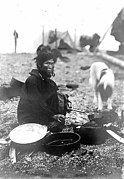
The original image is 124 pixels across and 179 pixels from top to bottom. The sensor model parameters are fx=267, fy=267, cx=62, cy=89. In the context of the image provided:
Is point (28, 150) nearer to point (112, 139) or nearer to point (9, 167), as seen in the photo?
point (9, 167)

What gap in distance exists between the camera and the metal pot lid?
12.0 ft

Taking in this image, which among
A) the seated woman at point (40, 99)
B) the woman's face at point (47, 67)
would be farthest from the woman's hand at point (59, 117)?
the woman's face at point (47, 67)

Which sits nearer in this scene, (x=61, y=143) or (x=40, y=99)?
(x=61, y=143)

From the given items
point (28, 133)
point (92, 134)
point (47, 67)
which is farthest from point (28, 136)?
point (47, 67)

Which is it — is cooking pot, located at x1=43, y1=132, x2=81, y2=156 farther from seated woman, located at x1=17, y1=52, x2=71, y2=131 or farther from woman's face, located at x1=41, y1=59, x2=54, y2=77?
woman's face, located at x1=41, y1=59, x2=54, y2=77

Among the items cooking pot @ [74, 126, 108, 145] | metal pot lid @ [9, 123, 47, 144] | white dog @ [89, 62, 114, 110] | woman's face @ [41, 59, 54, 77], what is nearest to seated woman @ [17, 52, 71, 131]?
woman's face @ [41, 59, 54, 77]

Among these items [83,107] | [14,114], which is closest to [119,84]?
[83,107]

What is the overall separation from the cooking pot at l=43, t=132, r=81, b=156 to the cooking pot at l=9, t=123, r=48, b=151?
0.38ft

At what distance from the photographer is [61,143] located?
12.5ft

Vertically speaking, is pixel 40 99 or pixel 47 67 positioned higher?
pixel 47 67

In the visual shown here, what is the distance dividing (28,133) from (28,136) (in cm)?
7

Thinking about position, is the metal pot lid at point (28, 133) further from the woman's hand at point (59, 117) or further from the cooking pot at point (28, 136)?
the woman's hand at point (59, 117)

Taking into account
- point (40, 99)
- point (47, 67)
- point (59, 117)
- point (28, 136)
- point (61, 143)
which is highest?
point (47, 67)

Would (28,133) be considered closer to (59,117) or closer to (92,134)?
(59,117)
